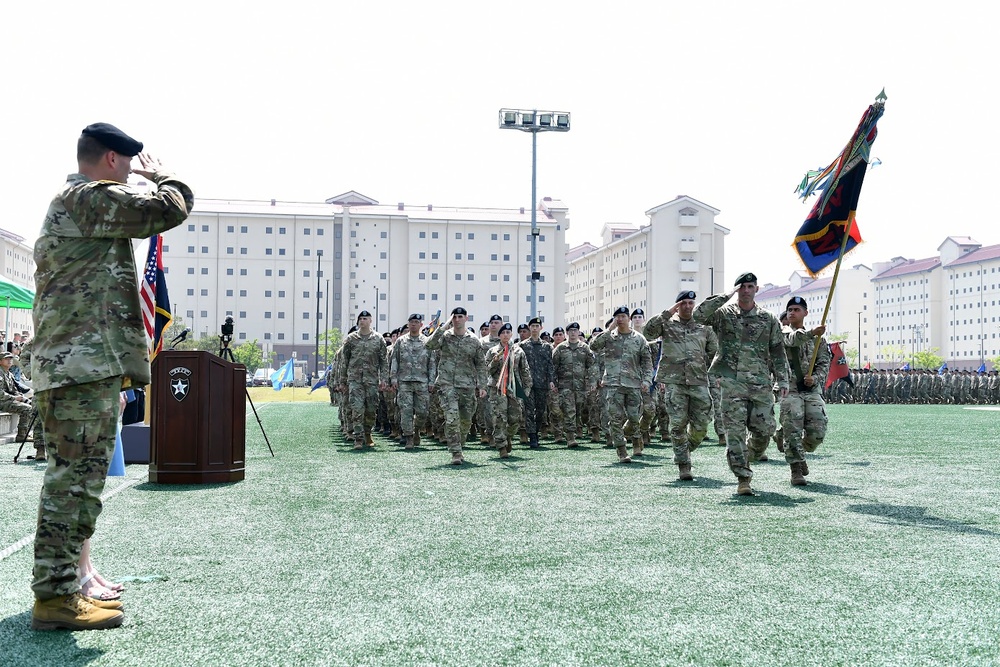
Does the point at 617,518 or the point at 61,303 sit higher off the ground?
the point at 61,303

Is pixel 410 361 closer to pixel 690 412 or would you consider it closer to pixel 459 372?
pixel 459 372

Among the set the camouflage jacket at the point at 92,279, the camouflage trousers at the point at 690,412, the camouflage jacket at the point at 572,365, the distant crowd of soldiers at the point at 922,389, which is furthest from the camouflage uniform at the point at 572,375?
the distant crowd of soldiers at the point at 922,389

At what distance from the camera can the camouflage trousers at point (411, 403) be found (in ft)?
51.6

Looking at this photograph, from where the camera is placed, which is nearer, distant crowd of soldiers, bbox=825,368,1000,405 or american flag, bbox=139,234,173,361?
american flag, bbox=139,234,173,361

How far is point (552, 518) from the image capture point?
7523mm

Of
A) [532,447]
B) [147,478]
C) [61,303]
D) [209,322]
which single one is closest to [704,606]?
[61,303]

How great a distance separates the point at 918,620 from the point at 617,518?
3.32 metres

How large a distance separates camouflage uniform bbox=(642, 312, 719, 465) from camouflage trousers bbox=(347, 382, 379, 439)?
5.90 metres

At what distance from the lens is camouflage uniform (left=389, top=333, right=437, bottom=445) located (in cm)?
1574

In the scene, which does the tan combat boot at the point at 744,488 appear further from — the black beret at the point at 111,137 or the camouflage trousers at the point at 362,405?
the camouflage trousers at the point at 362,405

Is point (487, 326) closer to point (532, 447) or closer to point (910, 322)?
point (532, 447)

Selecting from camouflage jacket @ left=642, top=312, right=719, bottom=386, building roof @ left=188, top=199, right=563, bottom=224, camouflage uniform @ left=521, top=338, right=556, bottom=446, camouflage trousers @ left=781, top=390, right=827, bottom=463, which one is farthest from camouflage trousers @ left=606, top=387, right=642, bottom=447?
building roof @ left=188, top=199, right=563, bottom=224

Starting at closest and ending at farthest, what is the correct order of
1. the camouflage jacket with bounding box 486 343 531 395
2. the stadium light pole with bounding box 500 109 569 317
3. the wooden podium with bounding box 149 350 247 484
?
the wooden podium with bounding box 149 350 247 484 < the camouflage jacket with bounding box 486 343 531 395 < the stadium light pole with bounding box 500 109 569 317

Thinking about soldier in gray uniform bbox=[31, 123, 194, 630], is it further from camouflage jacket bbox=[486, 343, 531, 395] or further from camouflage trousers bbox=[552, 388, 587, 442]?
camouflage trousers bbox=[552, 388, 587, 442]
